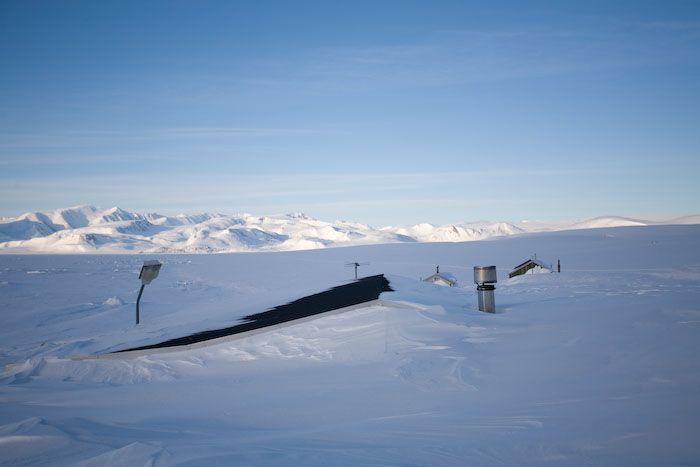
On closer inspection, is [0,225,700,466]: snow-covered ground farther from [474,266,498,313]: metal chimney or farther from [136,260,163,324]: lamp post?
[136,260,163,324]: lamp post

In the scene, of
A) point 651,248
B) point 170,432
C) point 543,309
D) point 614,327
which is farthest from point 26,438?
point 651,248

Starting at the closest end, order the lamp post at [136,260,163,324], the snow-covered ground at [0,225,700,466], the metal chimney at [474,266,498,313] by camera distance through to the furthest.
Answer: the snow-covered ground at [0,225,700,466] → the metal chimney at [474,266,498,313] → the lamp post at [136,260,163,324]

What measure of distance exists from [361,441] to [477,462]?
0.83m

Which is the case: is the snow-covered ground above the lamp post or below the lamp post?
below

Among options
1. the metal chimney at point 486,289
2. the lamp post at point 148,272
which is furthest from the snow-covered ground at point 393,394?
the lamp post at point 148,272

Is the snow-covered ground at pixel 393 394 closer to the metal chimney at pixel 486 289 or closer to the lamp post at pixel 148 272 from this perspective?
the metal chimney at pixel 486 289

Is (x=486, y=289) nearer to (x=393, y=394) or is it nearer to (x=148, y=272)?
(x=393, y=394)

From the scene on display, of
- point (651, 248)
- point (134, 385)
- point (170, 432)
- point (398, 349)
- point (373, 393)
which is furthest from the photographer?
point (651, 248)

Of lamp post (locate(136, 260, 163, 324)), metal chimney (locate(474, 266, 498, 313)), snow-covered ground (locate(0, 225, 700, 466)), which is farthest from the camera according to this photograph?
lamp post (locate(136, 260, 163, 324))

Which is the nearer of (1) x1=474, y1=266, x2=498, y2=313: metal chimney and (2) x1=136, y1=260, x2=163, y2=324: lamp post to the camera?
(1) x1=474, y1=266, x2=498, y2=313: metal chimney

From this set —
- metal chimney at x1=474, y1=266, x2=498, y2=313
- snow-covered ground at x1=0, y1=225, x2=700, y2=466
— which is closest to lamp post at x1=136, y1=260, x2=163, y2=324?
snow-covered ground at x1=0, y1=225, x2=700, y2=466

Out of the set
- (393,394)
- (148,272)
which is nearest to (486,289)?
(393,394)

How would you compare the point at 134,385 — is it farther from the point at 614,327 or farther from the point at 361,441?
the point at 614,327

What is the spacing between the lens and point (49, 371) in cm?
714
